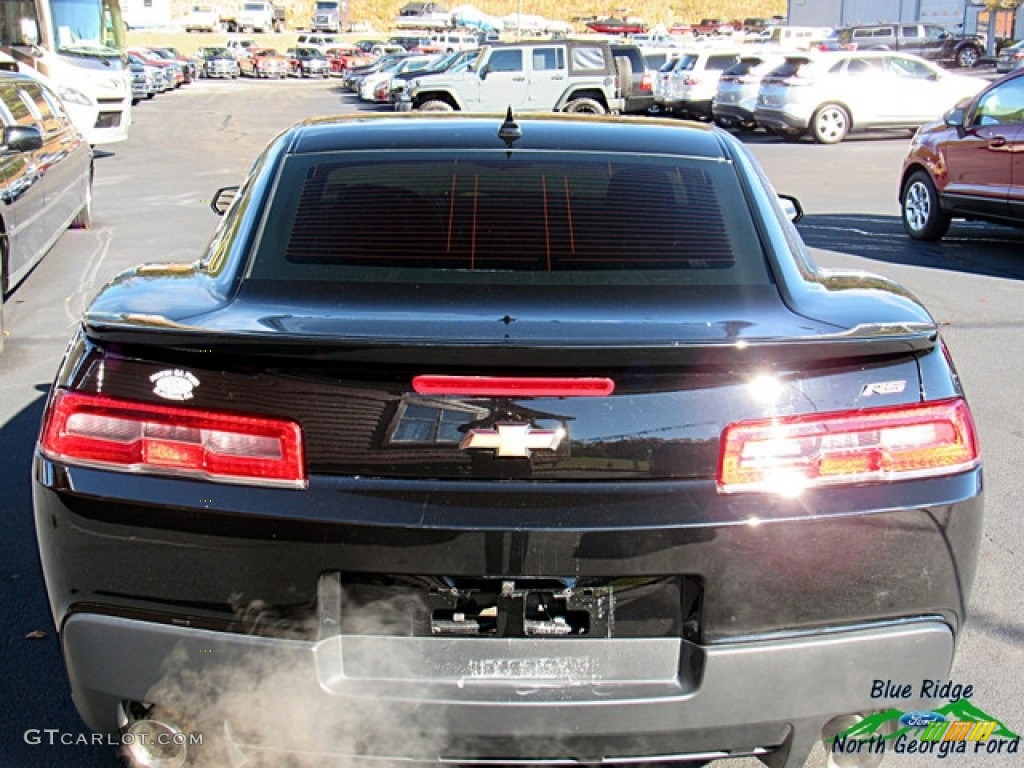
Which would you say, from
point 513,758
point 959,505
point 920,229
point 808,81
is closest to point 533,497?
point 513,758

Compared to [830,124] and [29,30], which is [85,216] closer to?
[29,30]

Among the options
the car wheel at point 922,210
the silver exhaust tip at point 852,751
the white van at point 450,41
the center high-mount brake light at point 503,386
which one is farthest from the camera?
the white van at point 450,41

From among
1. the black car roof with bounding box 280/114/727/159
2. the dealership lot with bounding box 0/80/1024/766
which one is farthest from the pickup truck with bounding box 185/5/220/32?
the black car roof with bounding box 280/114/727/159

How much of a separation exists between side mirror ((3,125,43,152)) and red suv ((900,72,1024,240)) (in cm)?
791

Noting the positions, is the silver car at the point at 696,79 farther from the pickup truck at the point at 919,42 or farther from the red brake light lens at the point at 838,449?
the red brake light lens at the point at 838,449

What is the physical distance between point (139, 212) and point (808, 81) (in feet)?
46.5

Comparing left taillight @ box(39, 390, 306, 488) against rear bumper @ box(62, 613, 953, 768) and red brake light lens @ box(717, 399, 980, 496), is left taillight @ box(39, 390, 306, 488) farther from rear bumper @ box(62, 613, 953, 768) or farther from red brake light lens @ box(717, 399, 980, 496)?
red brake light lens @ box(717, 399, 980, 496)

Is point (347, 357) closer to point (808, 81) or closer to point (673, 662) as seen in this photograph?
point (673, 662)

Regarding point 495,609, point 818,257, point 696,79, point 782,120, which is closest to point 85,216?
point 818,257

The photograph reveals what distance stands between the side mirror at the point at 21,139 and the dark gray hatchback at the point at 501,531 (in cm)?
625

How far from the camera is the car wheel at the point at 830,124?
2309 centimetres

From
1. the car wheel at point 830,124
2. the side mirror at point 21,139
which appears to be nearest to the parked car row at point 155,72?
the car wheel at point 830,124

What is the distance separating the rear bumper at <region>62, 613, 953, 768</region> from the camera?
239 centimetres

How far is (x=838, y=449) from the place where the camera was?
8.06 ft
